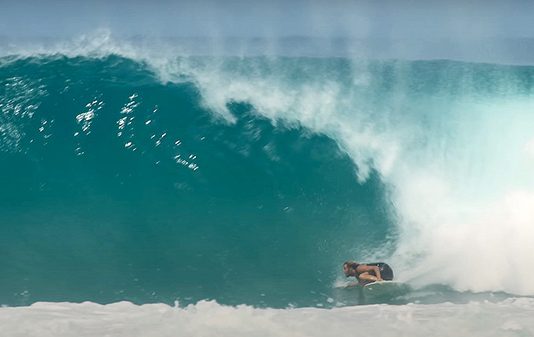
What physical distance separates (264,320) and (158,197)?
3.04m

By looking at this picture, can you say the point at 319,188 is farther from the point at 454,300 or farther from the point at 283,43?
the point at 283,43

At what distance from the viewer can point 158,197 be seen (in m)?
11.3

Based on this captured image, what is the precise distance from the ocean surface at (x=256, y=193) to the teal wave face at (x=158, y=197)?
0.08ft

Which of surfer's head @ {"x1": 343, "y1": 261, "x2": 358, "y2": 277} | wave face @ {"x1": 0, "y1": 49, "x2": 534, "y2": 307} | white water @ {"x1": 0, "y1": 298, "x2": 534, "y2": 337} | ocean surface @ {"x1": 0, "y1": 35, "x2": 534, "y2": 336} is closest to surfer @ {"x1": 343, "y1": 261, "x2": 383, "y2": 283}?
surfer's head @ {"x1": 343, "y1": 261, "x2": 358, "y2": 277}

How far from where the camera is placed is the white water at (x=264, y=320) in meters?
8.45

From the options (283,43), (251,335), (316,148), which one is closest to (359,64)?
(283,43)

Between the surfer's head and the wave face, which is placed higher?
the wave face

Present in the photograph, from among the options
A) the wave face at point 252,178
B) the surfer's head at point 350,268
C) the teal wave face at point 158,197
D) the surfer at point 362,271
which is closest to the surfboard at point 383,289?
the surfer at point 362,271

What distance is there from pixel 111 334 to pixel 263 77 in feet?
19.5

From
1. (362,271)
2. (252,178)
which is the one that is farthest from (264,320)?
(252,178)

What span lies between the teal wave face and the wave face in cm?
2

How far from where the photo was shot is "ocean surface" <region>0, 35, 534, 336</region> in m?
9.20

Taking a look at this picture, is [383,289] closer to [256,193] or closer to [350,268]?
[350,268]

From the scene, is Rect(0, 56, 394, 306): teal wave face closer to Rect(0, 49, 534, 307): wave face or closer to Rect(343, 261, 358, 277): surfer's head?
Rect(0, 49, 534, 307): wave face
